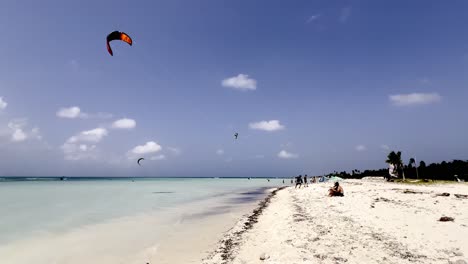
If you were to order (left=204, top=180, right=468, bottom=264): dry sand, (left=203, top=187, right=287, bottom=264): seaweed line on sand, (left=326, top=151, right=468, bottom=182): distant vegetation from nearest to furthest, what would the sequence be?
(left=204, top=180, right=468, bottom=264): dry sand → (left=203, top=187, right=287, bottom=264): seaweed line on sand → (left=326, top=151, right=468, bottom=182): distant vegetation

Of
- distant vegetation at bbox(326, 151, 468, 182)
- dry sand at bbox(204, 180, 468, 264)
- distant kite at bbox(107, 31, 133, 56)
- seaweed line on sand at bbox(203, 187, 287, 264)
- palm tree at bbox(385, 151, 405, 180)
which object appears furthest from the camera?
palm tree at bbox(385, 151, 405, 180)

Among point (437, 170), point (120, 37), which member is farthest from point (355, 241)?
point (437, 170)

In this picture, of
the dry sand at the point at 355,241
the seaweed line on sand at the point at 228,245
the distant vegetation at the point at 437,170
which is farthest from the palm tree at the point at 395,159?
the seaweed line on sand at the point at 228,245

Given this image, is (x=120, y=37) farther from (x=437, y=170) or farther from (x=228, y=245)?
(x=437, y=170)

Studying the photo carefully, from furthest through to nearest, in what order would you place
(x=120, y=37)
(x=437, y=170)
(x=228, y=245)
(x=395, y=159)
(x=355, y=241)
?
(x=395, y=159) < (x=437, y=170) < (x=120, y=37) < (x=228, y=245) < (x=355, y=241)

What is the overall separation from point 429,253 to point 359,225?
442 centimetres

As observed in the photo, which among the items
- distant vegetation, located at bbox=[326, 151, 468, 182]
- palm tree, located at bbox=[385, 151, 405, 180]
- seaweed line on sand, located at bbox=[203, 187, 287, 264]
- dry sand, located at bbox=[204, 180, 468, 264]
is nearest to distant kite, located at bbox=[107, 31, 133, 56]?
seaweed line on sand, located at bbox=[203, 187, 287, 264]

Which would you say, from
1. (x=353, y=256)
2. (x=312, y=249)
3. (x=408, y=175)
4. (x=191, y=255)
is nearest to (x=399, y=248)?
(x=353, y=256)

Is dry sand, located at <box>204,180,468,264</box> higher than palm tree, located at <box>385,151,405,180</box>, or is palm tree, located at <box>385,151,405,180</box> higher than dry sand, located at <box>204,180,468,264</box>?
palm tree, located at <box>385,151,405,180</box>

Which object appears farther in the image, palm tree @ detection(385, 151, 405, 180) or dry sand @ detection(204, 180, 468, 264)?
palm tree @ detection(385, 151, 405, 180)

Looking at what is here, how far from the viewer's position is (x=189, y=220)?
19.2m

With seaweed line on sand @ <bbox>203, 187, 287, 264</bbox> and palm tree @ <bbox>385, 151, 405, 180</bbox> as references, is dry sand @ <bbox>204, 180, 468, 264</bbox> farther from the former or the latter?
palm tree @ <bbox>385, 151, 405, 180</bbox>

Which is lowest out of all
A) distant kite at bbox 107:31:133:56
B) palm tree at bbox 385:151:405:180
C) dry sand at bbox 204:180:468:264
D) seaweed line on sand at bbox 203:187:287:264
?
seaweed line on sand at bbox 203:187:287:264

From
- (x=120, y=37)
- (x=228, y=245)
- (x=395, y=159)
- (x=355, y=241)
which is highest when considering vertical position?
(x=120, y=37)
